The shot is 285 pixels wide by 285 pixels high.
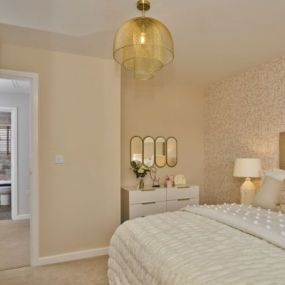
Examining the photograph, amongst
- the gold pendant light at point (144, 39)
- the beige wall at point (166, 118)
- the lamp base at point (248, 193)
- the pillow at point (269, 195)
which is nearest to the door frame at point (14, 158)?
the beige wall at point (166, 118)

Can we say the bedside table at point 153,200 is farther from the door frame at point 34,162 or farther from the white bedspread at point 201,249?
the white bedspread at point 201,249

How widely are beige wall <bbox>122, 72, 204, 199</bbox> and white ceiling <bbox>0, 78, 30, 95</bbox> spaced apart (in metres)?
1.79

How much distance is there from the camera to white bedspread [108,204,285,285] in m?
1.22

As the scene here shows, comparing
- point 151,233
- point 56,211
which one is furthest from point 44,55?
point 151,233

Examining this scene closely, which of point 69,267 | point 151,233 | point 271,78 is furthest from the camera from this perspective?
point 271,78

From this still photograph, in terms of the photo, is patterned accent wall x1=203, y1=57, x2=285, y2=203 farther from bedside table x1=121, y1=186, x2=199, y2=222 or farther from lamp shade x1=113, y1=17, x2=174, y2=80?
lamp shade x1=113, y1=17, x2=174, y2=80

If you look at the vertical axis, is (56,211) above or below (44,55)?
below

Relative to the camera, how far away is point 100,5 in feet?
6.90

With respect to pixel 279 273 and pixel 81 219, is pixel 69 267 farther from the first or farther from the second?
pixel 279 273

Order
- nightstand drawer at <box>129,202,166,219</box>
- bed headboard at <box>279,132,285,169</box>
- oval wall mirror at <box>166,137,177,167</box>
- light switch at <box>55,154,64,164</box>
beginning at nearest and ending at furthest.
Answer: light switch at <box>55,154,64,164</box>, bed headboard at <box>279,132,285,169</box>, nightstand drawer at <box>129,202,166,219</box>, oval wall mirror at <box>166,137,177,167</box>

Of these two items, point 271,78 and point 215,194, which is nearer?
point 271,78

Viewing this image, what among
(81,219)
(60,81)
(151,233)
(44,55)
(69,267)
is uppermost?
(44,55)

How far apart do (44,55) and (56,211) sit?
1.81m

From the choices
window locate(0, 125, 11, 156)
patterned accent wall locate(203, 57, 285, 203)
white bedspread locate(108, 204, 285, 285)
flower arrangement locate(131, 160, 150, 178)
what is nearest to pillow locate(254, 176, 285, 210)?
white bedspread locate(108, 204, 285, 285)
